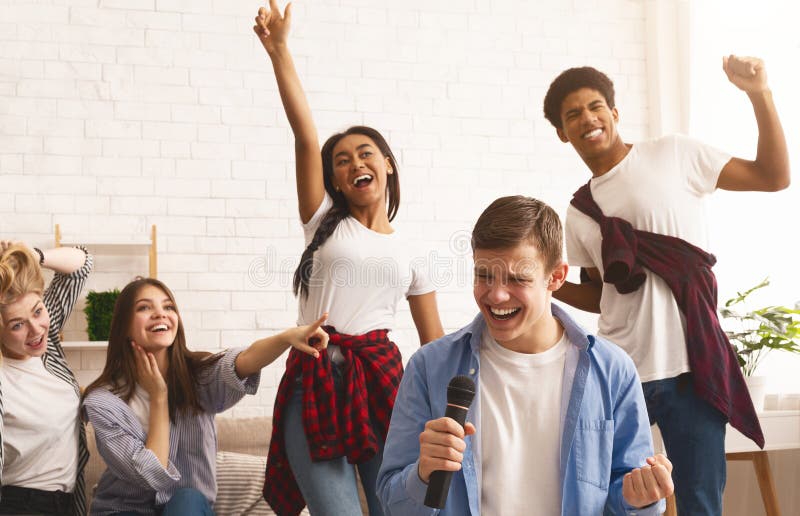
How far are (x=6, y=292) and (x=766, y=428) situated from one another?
2875mm

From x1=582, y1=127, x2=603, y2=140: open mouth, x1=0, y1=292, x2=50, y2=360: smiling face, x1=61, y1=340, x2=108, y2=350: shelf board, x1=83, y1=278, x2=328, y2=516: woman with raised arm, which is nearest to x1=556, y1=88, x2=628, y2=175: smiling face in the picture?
x1=582, y1=127, x2=603, y2=140: open mouth

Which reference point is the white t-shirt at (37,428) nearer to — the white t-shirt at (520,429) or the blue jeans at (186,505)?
the blue jeans at (186,505)

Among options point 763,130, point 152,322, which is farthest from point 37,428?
point 763,130

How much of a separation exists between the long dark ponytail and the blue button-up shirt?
58 cm

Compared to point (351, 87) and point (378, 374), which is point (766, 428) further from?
point (351, 87)

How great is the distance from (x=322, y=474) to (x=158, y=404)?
65 cm

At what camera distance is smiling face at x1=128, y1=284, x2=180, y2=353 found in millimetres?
2557

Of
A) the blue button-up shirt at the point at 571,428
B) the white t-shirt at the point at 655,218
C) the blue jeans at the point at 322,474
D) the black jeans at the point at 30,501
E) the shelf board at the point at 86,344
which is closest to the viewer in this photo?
the blue button-up shirt at the point at 571,428

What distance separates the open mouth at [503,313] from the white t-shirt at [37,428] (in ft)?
4.74

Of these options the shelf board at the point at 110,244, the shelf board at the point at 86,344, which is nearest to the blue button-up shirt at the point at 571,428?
the shelf board at the point at 86,344

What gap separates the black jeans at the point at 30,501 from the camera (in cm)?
232

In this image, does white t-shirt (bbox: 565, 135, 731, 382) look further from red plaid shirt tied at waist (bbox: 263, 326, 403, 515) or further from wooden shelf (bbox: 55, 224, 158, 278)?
wooden shelf (bbox: 55, 224, 158, 278)

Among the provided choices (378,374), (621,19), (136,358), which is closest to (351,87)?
(621,19)

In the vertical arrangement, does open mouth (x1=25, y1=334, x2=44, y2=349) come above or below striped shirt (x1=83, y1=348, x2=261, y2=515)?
above
